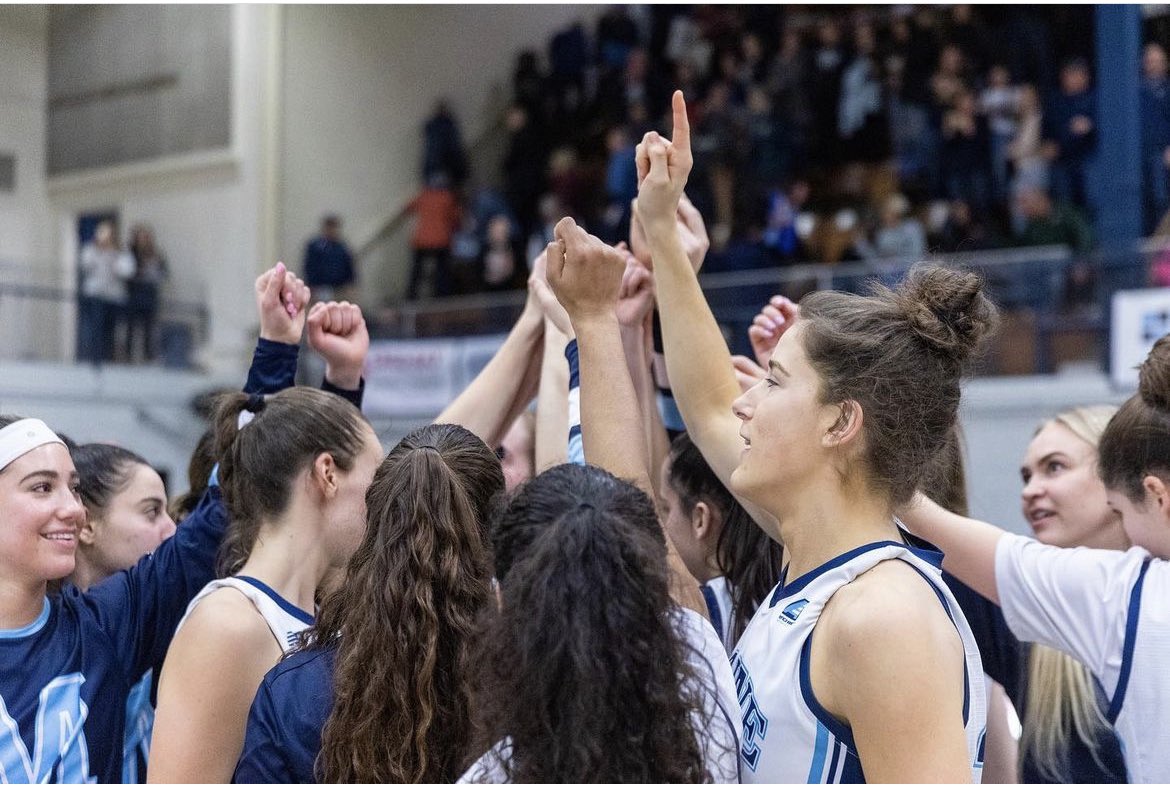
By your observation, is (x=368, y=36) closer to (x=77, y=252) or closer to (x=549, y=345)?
(x=77, y=252)

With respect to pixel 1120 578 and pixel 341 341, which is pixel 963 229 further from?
pixel 1120 578

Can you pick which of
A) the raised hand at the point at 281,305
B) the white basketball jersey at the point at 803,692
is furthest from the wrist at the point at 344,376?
the white basketball jersey at the point at 803,692

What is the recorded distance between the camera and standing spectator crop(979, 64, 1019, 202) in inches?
423

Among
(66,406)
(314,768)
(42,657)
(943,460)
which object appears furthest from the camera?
(66,406)

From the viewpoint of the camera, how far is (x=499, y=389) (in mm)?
3070

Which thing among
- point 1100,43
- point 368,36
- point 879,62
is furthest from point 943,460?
point 368,36

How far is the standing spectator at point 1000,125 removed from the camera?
10.7 metres

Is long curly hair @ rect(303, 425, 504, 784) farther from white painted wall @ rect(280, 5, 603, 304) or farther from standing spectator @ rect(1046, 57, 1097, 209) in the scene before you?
white painted wall @ rect(280, 5, 603, 304)

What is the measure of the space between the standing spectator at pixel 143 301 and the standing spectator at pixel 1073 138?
9.45 m

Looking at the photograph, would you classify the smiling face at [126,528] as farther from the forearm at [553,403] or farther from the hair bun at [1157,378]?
the hair bun at [1157,378]

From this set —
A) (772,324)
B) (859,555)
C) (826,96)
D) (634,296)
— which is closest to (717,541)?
(772,324)

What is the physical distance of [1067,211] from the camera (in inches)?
375

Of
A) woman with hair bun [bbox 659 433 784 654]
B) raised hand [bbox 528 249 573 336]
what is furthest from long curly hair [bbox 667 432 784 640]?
raised hand [bbox 528 249 573 336]

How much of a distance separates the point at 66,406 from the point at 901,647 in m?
13.0
